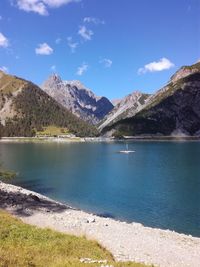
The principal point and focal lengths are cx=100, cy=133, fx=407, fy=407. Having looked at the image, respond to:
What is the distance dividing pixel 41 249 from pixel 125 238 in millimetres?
17853

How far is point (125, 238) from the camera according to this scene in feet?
132

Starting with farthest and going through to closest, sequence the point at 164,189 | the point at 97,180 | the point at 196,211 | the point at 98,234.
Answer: the point at 97,180 → the point at 164,189 → the point at 196,211 → the point at 98,234

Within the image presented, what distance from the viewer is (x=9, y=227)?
1202 inches

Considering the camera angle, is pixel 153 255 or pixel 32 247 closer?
pixel 32 247

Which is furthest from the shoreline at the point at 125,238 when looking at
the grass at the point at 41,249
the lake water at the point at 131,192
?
the lake water at the point at 131,192

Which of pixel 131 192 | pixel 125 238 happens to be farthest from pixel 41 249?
pixel 131 192

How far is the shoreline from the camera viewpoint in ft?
111

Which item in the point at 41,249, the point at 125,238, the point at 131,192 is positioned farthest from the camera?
the point at 131,192

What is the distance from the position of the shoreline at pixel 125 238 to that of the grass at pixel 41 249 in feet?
15.5

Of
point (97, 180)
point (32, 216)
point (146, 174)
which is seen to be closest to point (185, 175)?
point (146, 174)

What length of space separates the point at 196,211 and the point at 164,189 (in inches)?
1128

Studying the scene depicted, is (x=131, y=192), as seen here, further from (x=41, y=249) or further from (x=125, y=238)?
(x=41, y=249)

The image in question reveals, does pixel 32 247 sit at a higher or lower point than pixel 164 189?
higher

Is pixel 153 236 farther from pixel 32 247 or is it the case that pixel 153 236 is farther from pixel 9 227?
pixel 32 247
